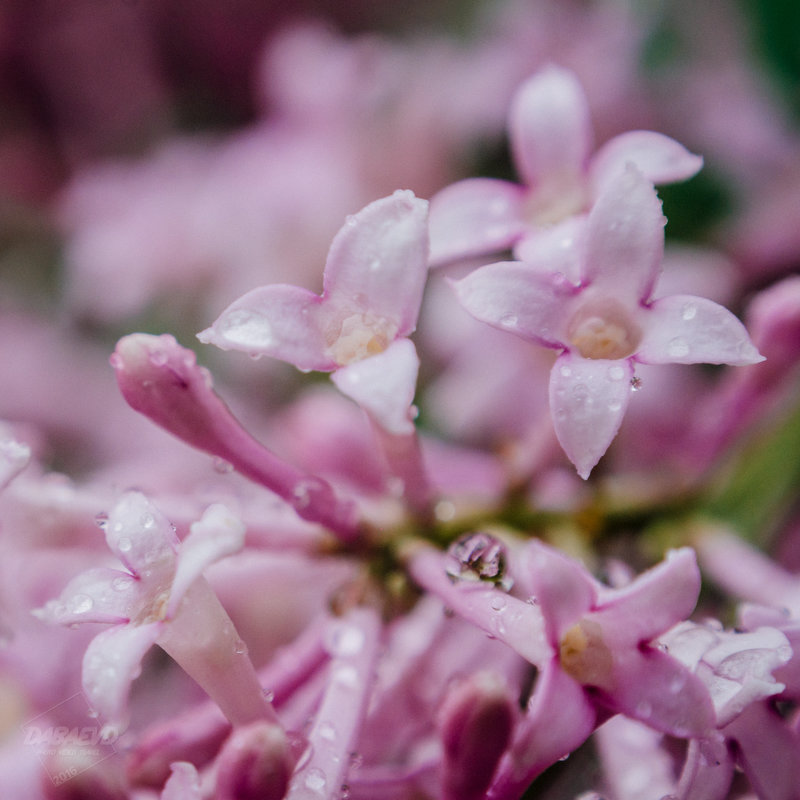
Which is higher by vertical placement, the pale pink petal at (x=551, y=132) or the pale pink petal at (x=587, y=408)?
the pale pink petal at (x=551, y=132)

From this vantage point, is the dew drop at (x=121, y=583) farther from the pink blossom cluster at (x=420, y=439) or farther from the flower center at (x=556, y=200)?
the flower center at (x=556, y=200)

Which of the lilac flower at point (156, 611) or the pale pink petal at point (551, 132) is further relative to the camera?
the pale pink petal at point (551, 132)

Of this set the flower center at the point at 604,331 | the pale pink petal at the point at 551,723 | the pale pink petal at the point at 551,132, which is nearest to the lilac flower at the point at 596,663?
the pale pink petal at the point at 551,723

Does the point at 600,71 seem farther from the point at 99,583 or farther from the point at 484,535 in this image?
the point at 99,583

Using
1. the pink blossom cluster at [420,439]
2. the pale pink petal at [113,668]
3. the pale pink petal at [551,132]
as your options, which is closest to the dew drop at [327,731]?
the pink blossom cluster at [420,439]

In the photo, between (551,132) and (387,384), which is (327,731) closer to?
(387,384)

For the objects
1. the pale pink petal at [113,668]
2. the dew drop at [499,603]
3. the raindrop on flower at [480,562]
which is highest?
the pale pink petal at [113,668]

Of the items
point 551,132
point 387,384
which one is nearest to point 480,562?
point 387,384

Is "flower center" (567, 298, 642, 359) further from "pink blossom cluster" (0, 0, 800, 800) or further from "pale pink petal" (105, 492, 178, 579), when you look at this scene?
"pale pink petal" (105, 492, 178, 579)
